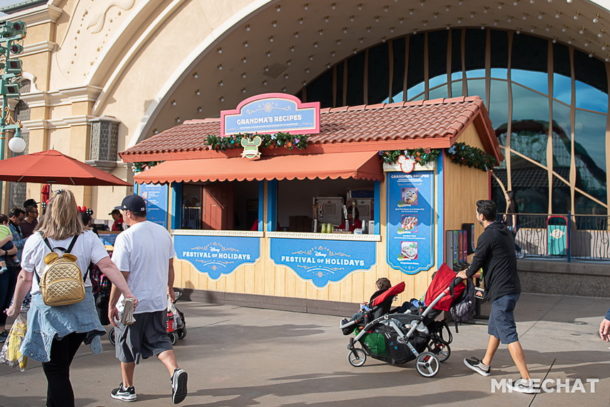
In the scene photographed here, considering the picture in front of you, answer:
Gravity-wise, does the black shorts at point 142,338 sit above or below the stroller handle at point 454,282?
below

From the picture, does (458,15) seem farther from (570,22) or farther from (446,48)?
(570,22)

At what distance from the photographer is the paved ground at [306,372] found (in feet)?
16.4

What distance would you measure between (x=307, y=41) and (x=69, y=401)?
16.9 metres

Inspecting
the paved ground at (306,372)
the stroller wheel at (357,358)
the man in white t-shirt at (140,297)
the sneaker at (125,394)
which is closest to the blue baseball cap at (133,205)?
the man in white t-shirt at (140,297)

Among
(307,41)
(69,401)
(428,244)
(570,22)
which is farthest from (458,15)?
(69,401)

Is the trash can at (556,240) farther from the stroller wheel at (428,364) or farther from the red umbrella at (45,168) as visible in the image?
the red umbrella at (45,168)

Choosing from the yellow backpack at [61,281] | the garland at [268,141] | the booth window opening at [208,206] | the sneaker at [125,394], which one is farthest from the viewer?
the booth window opening at [208,206]

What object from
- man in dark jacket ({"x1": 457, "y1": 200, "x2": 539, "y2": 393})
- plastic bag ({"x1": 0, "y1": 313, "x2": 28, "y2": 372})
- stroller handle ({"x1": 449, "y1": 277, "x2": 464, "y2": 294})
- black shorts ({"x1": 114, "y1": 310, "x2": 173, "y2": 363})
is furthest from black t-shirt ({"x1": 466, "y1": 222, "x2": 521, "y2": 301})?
plastic bag ({"x1": 0, "y1": 313, "x2": 28, "y2": 372})

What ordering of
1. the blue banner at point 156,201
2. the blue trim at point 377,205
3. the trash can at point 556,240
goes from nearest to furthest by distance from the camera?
the blue trim at point 377,205, the blue banner at point 156,201, the trash can at point 556,240

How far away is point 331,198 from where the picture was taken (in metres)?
12.1

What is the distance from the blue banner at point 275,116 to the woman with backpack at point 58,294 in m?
6.05

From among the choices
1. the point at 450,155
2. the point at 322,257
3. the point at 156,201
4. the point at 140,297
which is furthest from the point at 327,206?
the point at 140,297

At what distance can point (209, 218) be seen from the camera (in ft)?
39.9

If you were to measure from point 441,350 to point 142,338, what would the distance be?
3.45 m
